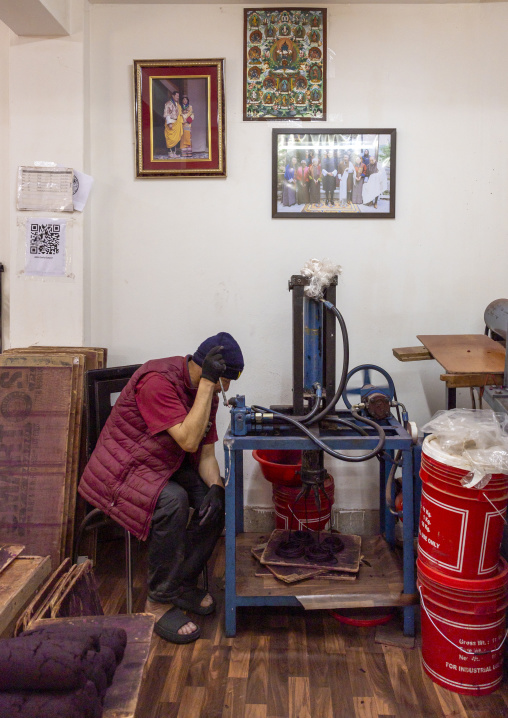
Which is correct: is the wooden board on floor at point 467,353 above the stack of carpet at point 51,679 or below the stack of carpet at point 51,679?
above

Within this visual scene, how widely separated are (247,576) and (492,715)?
0.99 m

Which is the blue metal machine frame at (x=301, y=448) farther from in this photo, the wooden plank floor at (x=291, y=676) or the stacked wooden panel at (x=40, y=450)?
the stacked wooden panel at (x=40, y=450)

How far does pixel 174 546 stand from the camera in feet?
7.25

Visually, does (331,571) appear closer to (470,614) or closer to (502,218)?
(470,614)

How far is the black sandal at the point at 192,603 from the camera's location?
7.58 ft

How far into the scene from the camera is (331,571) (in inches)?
91.5

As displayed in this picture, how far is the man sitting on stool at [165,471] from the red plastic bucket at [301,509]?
46 centimetres

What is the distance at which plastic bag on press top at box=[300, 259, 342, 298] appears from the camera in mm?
2207

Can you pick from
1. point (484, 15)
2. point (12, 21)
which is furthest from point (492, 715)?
point (12, 21)

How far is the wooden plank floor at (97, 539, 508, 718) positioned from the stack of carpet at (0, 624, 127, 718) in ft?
2.35

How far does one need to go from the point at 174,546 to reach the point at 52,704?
1.04 metres

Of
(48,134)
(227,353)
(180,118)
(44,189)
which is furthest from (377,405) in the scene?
(48,134)

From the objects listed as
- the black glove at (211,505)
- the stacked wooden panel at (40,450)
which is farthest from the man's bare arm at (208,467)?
the stacked wooden panel at (40,450)

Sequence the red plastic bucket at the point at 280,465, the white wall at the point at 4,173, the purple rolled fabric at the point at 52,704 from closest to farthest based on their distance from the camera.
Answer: the purple rolled fabric at the point at 52,704
the red plastic bucket at the point at 280,465
the white wall at the point at 4,173
